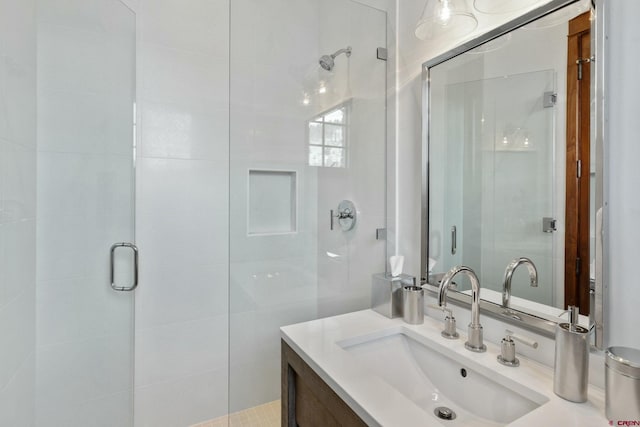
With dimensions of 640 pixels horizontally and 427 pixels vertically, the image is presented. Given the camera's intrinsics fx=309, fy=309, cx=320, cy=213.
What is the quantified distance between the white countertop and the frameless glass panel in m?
0.23

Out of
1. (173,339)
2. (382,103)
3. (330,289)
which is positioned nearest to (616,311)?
(330,289)

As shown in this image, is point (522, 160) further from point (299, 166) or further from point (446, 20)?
point (299, 166)

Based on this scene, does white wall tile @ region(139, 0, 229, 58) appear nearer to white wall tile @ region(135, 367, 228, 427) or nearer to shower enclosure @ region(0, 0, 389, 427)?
shower enclosure @ region(0, 0, 389, 427)

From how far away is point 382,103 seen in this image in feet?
4.85

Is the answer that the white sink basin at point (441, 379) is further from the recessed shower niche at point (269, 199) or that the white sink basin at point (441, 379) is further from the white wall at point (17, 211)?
the white wall at point (17, 211)

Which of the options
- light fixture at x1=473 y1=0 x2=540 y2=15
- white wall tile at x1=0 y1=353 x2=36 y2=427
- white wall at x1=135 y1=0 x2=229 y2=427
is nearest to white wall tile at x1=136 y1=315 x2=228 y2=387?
white wall at x1=135 y1=0 x2=229 y2=427

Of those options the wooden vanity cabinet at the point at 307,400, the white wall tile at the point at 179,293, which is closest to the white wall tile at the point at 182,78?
the white wall tile at the point at 179,293

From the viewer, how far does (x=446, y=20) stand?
1126mm

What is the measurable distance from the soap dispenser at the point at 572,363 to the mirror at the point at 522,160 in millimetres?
100

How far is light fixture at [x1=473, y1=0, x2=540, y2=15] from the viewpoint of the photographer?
946 millimetres

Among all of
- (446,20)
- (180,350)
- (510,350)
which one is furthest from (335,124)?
(180,350)

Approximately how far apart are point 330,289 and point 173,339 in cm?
89

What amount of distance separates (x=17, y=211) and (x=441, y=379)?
5.25 ft

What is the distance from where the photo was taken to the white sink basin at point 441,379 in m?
0.82
